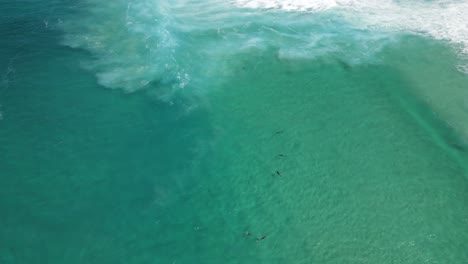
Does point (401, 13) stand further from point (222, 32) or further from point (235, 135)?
point (235, 135)

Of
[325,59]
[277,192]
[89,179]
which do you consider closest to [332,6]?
[325,59]

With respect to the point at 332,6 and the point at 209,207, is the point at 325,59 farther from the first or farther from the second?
the point at 209,207

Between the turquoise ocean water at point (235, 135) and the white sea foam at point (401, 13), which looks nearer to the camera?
the turquoise ocean water at point (235, 135)

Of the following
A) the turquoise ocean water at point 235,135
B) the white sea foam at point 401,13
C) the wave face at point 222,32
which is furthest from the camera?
the white sea foam at point 401,13

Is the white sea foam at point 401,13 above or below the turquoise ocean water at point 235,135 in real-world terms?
above

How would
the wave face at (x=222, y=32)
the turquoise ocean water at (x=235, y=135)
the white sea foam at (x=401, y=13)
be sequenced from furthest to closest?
the white sea foam at (x=401, y=13) → the wave face at (x=222, y=32) → the turquoise ocean water at (x=235, y=135)

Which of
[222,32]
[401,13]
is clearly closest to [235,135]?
[222,32]
